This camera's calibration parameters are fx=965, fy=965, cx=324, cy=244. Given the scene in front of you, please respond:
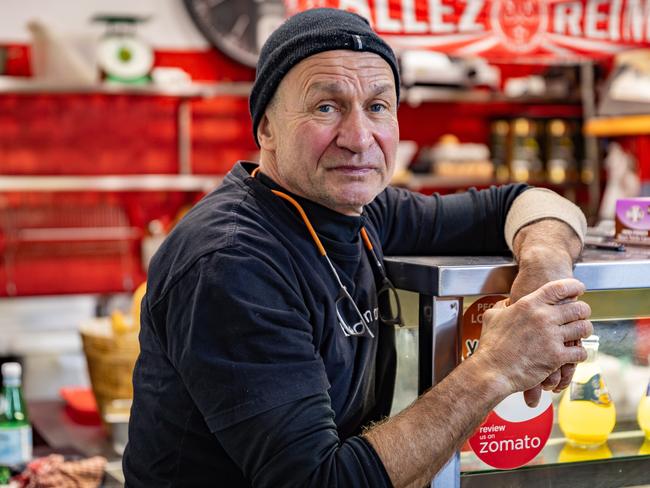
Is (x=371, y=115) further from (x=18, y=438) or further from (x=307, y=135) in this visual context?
(x=18, y=438)

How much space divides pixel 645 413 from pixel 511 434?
0.29 m

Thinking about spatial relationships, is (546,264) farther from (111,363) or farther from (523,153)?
(523,153)

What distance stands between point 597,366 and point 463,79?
492cm

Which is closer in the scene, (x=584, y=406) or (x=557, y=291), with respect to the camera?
(x=557, y=291)

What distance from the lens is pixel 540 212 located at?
1.84 metres

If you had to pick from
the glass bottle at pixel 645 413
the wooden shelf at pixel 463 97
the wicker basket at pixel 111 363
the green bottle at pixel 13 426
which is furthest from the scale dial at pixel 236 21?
the glass bottle at pixel 645 413

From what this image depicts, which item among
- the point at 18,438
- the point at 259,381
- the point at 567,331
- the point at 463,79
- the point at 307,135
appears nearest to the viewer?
the point at 259,381

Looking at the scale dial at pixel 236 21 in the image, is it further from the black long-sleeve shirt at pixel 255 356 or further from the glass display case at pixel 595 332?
the glass display case at pixel 595 332

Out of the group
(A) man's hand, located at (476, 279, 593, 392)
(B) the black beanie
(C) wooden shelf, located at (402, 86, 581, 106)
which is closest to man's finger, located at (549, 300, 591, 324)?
(A) man's hand, located at (476, 279, 593, 392)

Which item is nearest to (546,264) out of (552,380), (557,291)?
(557,291)

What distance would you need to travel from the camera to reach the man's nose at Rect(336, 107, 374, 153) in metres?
1.59

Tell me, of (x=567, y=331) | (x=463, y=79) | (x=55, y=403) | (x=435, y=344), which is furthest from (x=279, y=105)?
A: (x=463, y=79)

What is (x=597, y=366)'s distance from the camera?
5.52 ft

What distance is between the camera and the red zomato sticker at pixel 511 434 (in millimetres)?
1611
